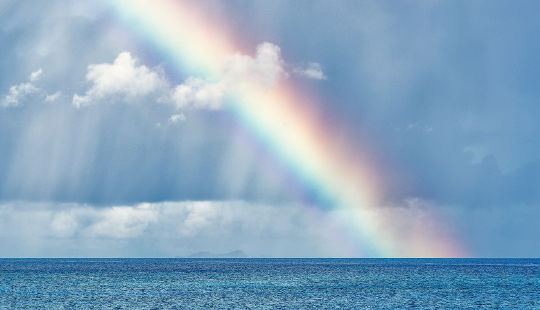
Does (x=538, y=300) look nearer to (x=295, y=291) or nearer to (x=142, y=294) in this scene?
(x=295, y=291)

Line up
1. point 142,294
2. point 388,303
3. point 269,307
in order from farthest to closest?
point 142,294, point 388,303, point 269,307

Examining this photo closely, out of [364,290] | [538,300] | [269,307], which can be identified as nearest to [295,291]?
[364,290]

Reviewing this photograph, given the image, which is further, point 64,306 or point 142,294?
point 142,294

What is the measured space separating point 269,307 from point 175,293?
2788cm

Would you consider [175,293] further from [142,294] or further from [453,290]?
[453,290]

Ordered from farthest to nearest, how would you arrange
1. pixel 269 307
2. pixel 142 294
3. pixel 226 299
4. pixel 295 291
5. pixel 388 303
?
pixel 295 291, pixel 142 294, pixel 226 299, pixel 388 303, pixel 269 307

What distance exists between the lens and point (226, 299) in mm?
91438

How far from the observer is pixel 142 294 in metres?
100

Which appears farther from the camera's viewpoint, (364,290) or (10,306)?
(364,290)

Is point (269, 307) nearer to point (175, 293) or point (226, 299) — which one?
point (226, 299)

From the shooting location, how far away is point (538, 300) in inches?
3501

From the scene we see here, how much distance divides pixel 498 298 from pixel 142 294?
170 feet

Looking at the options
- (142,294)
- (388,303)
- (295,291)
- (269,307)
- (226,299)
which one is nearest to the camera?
(269,307)

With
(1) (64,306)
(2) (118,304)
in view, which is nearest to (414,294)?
(2) (118,304)
